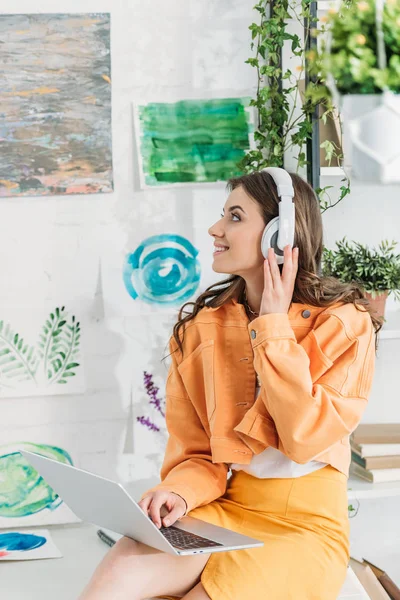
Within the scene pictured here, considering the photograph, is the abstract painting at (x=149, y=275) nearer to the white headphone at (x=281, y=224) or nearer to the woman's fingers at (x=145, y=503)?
the white headphone at (x=281, y=224)

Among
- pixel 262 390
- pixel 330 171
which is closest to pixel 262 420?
pixel 262 390

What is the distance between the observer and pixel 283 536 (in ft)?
4.66

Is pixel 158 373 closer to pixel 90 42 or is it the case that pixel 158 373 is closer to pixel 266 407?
pixel 266 407

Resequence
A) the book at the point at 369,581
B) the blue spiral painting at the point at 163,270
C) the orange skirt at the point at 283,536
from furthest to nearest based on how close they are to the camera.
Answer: the blue spiral painting at the point at 163,270, the book at the point at 369,581, the orange skirt at the point at 283,536

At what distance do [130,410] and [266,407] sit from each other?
26.0 inches

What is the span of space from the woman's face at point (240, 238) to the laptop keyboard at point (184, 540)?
54 centimetres

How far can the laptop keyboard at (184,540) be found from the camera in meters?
1.24

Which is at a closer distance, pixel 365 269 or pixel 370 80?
pixel 370 80

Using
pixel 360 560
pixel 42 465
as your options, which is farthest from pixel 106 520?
pixel 360 560

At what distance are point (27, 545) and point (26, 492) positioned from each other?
0.17 m

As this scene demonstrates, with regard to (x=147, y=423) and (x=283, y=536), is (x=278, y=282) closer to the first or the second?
(x=283, y=536)

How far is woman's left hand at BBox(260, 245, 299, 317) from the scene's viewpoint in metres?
1.48

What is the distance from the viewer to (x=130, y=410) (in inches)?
81.4

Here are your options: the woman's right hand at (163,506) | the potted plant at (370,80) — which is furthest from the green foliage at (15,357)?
the potted plant at (370,80)
